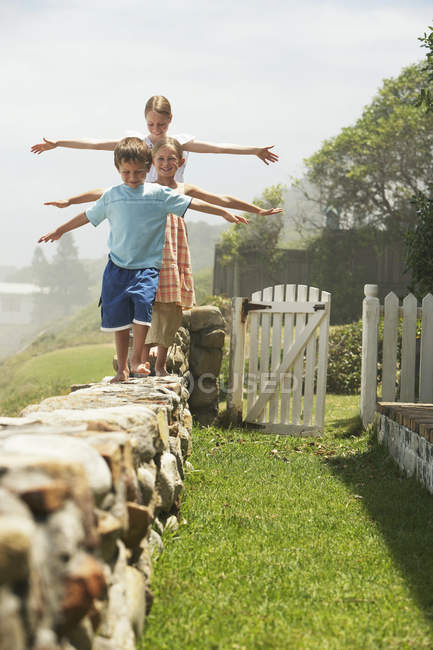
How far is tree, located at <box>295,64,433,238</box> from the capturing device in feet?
66.1

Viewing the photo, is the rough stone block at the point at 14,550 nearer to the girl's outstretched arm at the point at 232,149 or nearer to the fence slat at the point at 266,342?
the girl's outstretched arm at the point at 232,149

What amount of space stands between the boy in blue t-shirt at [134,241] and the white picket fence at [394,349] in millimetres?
2865

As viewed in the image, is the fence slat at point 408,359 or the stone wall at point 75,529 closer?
the stone wall at point 75,529

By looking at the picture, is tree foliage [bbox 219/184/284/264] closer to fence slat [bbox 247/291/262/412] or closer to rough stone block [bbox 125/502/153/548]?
fence slat [bbox 247/291/262/412]

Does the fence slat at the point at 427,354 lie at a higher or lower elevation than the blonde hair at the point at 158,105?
lower

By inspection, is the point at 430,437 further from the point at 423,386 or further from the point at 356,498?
the point at 423,386

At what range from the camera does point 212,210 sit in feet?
13.0

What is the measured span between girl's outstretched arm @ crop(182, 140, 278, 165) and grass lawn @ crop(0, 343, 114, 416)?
33.4 ft

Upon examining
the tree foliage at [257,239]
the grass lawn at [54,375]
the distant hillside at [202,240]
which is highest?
the distant hillside at [202,240]

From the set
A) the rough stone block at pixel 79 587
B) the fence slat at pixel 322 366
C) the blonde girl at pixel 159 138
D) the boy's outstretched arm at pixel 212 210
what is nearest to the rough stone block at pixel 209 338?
the fence slat at pixel 322 366

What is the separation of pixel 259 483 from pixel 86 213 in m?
2.09

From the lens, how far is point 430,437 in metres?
3.81

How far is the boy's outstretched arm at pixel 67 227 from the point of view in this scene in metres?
3.93

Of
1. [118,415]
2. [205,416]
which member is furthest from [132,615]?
[205,416]
